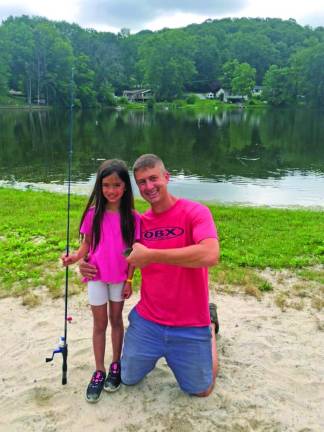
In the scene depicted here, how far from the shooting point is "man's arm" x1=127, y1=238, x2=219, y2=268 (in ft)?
10.1

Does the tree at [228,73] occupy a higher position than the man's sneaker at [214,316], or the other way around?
the tree at [228,73]

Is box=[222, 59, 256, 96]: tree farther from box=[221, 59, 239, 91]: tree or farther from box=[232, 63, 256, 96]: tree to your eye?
box=[221, 59, 239, 91]: tree

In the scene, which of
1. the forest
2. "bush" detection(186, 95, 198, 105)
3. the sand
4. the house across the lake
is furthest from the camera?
the house across the lake

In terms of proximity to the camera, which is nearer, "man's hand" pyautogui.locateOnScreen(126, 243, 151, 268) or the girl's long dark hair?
"man's hand" pyautogui.locateOnScreen(126, 243, 151, 268)

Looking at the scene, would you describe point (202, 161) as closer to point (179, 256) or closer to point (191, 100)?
point (179, 256)

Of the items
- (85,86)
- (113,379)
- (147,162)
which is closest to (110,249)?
(147,162)

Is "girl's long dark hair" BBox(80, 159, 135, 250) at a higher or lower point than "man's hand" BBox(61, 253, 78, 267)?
higher

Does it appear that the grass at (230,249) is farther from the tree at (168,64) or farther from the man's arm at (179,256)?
the tree at (168,64)

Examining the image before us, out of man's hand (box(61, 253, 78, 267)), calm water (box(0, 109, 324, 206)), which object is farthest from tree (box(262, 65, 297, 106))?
man's hand (box(61, 253, 78, 267))

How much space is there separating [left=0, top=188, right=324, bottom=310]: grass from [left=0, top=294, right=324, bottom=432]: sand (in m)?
0.72

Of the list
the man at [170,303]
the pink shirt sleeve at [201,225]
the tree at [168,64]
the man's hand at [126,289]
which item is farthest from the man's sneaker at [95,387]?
the tree at [168,64]

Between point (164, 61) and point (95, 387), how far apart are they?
134662 millimetres

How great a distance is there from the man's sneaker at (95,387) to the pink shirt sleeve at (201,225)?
168 centimetres

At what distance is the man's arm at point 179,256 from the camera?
3.08 m
